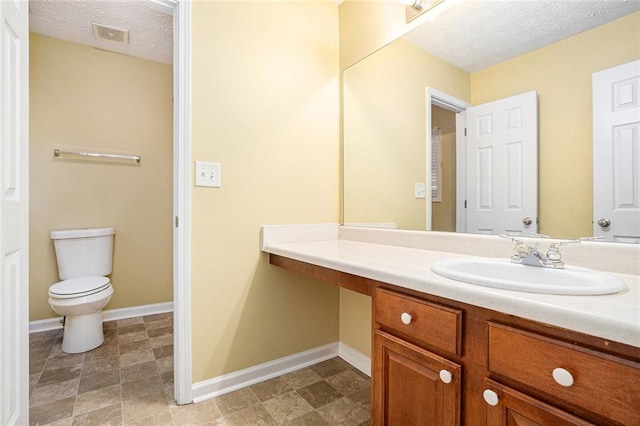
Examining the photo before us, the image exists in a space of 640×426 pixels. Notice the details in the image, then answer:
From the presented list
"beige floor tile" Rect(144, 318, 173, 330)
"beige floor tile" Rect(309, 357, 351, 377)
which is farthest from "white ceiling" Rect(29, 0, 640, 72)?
"beige floor tile" Rect(144, 318, 173, 330)

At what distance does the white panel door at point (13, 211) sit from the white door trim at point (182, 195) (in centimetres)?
53

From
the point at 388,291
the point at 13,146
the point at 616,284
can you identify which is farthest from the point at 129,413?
the point at 616,284

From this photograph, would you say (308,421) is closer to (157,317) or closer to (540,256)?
(540,256)

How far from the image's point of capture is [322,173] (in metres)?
1.94

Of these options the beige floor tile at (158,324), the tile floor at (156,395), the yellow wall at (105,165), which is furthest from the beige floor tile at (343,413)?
the yellow wall at (105,165)

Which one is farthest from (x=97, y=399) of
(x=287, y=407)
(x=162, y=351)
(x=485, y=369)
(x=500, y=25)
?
(x=500, y=25)

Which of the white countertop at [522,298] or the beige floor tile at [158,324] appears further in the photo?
the beige floor tile at [158,324]

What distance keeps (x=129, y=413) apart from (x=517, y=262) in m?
1.75

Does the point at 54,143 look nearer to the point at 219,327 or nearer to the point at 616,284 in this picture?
the point at 219,327

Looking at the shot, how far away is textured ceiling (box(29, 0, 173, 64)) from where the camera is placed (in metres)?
1.96

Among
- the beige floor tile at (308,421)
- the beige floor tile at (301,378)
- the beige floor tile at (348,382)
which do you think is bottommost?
the beige floor tile at (348,382)

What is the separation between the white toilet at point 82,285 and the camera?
1953mm

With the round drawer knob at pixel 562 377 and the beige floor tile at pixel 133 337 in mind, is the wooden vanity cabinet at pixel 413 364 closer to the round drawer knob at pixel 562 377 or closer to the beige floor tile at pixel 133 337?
the round drawer knob at pixel 562 377

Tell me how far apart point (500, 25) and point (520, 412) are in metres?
1.38
